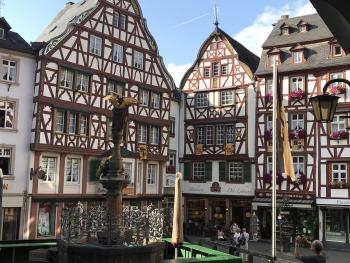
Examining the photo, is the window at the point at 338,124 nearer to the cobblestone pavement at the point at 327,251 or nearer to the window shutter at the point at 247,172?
the window shutter at the point at 247,172

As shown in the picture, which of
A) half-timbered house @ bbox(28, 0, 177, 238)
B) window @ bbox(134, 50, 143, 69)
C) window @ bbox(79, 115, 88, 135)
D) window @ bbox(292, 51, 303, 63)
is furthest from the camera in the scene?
window @ bbox(134, 50, 143, 69)

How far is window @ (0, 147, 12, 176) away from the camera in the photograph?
23625 millimetres

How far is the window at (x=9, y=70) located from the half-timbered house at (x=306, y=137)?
14982 millimetres

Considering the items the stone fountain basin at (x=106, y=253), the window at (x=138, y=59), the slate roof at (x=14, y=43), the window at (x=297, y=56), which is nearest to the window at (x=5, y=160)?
the slate roof at (x=14, y=43)

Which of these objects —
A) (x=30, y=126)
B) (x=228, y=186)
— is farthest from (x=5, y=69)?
(x=228, y=186)

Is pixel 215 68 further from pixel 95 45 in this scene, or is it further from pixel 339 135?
pixel 339 135

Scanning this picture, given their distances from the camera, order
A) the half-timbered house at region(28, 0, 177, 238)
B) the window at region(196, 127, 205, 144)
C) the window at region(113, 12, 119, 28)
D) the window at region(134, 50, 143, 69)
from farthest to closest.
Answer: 1. the window at region(196, 127, 205, 144)
2. the window at region(134, 50, 143, 69)
3. the window at region(113, 12, 119, 28)
4. the half-timbered house at region(28, 0, 177, 238)

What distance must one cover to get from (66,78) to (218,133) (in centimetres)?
1197

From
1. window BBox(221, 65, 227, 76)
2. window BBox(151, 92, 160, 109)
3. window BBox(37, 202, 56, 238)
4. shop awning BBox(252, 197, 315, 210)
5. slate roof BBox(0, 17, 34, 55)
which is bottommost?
window BBox(37, 202, 56, 238)

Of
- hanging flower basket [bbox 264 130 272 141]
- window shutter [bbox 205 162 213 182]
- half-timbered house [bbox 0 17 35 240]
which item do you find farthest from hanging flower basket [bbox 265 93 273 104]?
half-timbered house [bbox 0 17 35 240]

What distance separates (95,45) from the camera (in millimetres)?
27656

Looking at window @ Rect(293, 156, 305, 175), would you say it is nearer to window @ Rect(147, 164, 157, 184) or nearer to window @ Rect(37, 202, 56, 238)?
window @ Rect(147, 164, 157, 184)

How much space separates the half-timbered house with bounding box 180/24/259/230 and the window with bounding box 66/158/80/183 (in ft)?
32.4

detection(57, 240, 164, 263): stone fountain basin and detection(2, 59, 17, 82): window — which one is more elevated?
detection(2, 59, 17, 82): window
